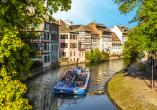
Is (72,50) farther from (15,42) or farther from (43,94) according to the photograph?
(15,42)

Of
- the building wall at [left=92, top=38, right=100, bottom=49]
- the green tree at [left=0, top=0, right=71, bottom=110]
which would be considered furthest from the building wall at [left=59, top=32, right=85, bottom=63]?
the green tree at [left=0, top=0, right=71, bottom=110]

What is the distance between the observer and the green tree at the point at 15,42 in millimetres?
18562

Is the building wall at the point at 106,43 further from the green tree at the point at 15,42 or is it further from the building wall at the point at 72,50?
the green tree at the point at 15,42

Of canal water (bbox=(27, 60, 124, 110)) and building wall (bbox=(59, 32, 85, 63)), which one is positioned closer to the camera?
canal water (bbox=(27, 60, 124, 110))

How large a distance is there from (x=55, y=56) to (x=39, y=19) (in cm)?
8166

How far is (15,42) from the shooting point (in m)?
18.8

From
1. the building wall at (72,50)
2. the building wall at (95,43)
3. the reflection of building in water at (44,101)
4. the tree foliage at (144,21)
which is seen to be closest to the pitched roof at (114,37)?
the building wall at (95,43)

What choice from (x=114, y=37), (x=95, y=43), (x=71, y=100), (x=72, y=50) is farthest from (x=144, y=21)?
(x=114, y=37)

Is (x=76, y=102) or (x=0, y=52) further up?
(x=0, y=52)

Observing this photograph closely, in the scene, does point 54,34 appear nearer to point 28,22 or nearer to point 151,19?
point 151,19

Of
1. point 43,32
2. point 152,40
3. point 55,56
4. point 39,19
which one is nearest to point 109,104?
point 152,40

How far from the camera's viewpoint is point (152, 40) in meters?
43.8

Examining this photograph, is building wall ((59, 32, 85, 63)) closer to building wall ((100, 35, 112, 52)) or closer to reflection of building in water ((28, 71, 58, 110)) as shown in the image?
building wall ((100, 35, 112, 52))

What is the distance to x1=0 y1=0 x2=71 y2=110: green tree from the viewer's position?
1856 cm
